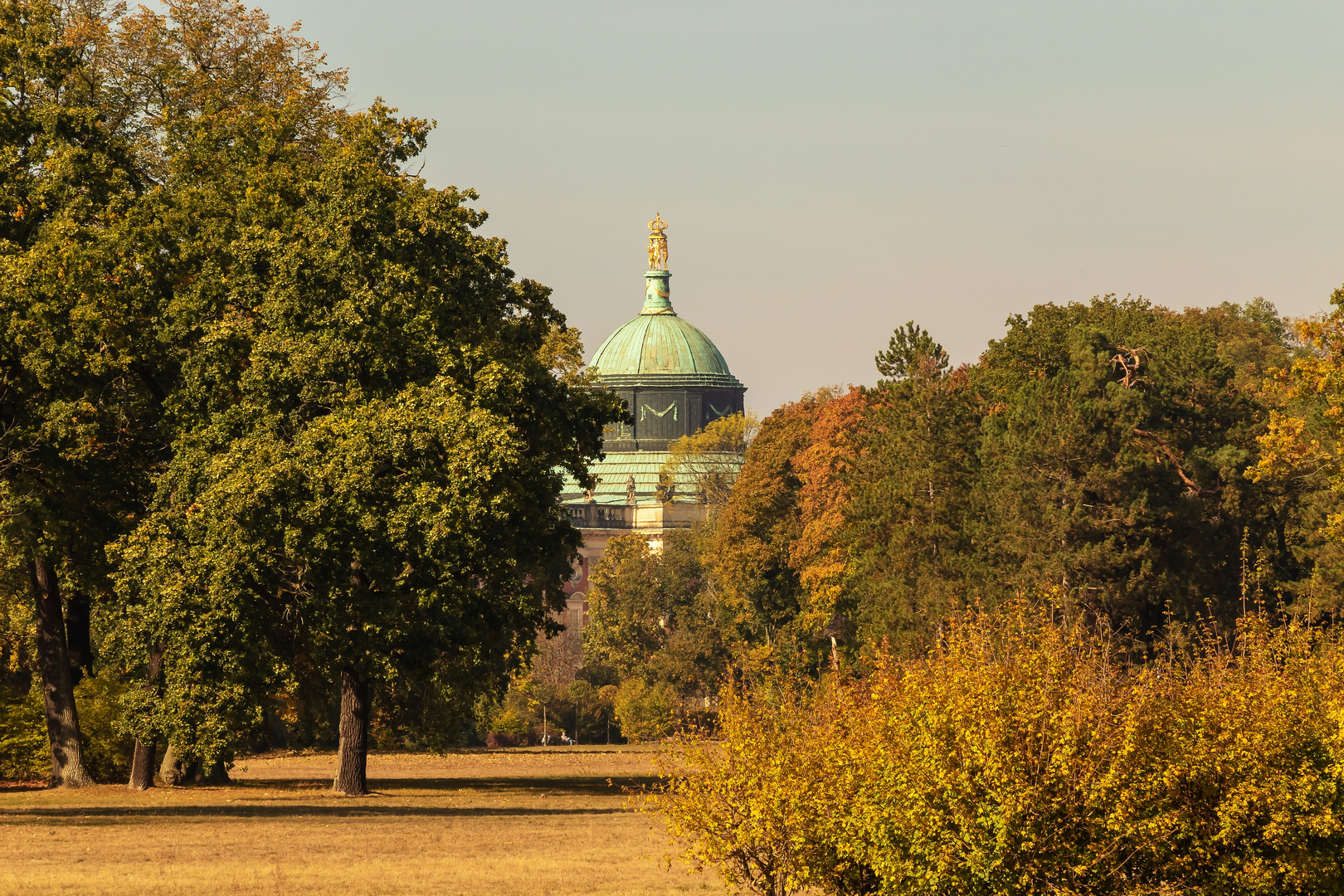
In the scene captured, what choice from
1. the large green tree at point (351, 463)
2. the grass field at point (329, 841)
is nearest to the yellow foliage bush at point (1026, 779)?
the grass field at point (329, 841)

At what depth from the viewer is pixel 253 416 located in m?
32.4

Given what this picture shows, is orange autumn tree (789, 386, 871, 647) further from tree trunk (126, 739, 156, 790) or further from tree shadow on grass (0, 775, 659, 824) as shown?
tree trunk (126, 739, 156, 790)

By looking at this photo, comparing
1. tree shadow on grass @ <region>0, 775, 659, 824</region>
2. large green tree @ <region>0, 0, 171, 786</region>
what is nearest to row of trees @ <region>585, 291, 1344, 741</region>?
tree shadow on grass @ <region>0, 775, 659, 824</region>

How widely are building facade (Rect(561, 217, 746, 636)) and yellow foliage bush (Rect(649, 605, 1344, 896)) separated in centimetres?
11491

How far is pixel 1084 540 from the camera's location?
4925cm

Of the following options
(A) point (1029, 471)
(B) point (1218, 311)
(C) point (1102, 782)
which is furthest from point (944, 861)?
(B) point (1218, 311)

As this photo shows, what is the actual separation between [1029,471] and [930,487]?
22.4ft

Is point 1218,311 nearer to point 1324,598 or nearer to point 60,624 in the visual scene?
point 1324,598

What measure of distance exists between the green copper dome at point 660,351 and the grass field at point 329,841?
96213 mm

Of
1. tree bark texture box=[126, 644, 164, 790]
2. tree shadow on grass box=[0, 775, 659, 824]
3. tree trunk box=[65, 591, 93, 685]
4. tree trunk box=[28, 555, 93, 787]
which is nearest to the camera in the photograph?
tree shadow on grass box=[0, 775, 659, 824]

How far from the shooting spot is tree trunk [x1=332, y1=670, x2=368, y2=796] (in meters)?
35.9

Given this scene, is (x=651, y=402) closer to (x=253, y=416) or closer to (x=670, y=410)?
(x=670, y=410)

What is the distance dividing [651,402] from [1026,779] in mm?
121636

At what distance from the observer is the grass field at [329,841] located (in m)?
21.3
